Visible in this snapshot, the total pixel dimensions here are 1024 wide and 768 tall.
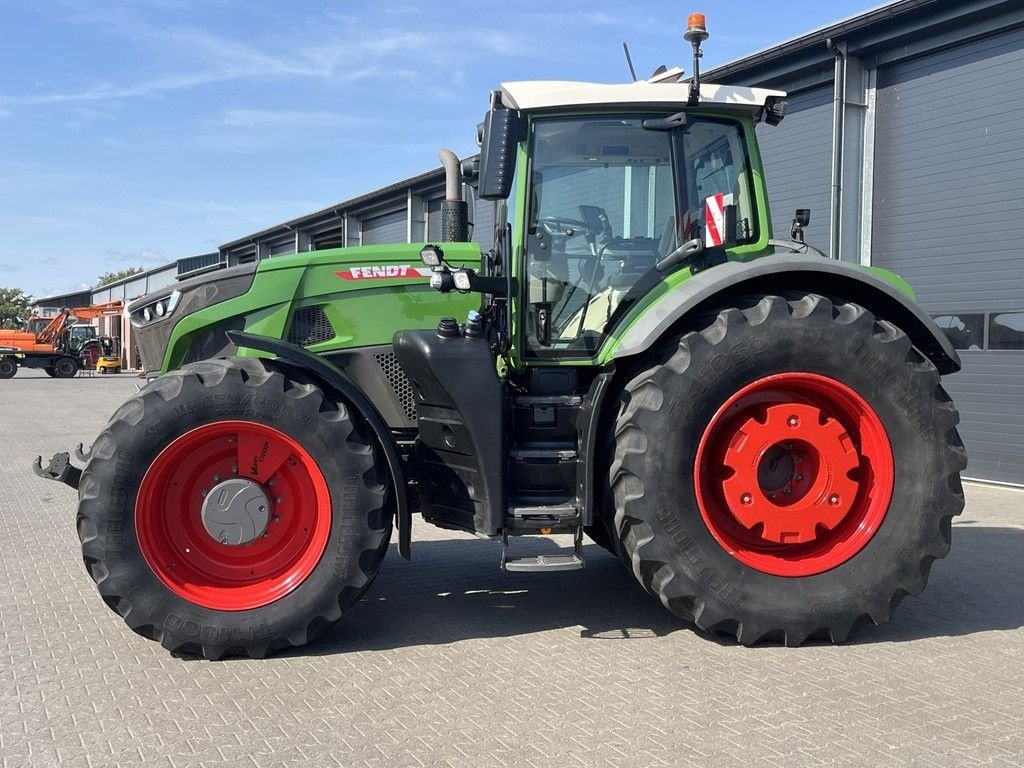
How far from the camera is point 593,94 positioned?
15.1 feet

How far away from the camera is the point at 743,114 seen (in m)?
4.83

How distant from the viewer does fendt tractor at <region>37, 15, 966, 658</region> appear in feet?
13.9

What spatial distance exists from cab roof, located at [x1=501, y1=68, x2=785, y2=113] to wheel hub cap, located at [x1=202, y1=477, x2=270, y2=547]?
7.01 ft

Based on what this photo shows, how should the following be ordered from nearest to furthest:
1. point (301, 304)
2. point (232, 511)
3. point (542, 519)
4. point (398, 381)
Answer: point (232, 511) < point (542, 519) < point (301, 304) < point (398, 381)

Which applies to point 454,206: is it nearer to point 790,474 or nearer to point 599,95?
point 599,95

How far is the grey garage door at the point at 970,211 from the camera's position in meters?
9.60

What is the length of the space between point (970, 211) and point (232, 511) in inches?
338

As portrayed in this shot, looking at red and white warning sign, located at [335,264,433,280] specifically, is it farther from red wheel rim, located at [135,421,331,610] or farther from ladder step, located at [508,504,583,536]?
ladder step, located at [508,504,583,536]

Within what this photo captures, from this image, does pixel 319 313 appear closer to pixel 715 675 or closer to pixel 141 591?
pixel 141 591

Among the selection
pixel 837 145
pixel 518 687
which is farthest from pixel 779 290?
pixel 837 145

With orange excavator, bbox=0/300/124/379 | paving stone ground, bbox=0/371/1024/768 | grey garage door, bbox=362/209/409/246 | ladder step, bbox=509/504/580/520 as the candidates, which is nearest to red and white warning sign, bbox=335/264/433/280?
ladder step, bbox=509/504/580/520

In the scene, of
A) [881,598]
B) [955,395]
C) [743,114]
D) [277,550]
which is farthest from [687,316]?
[955,395]

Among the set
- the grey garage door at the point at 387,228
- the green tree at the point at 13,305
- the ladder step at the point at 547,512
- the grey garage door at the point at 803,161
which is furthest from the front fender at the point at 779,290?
the green tree at the point at 13,305

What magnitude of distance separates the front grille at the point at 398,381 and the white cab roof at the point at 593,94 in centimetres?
141
